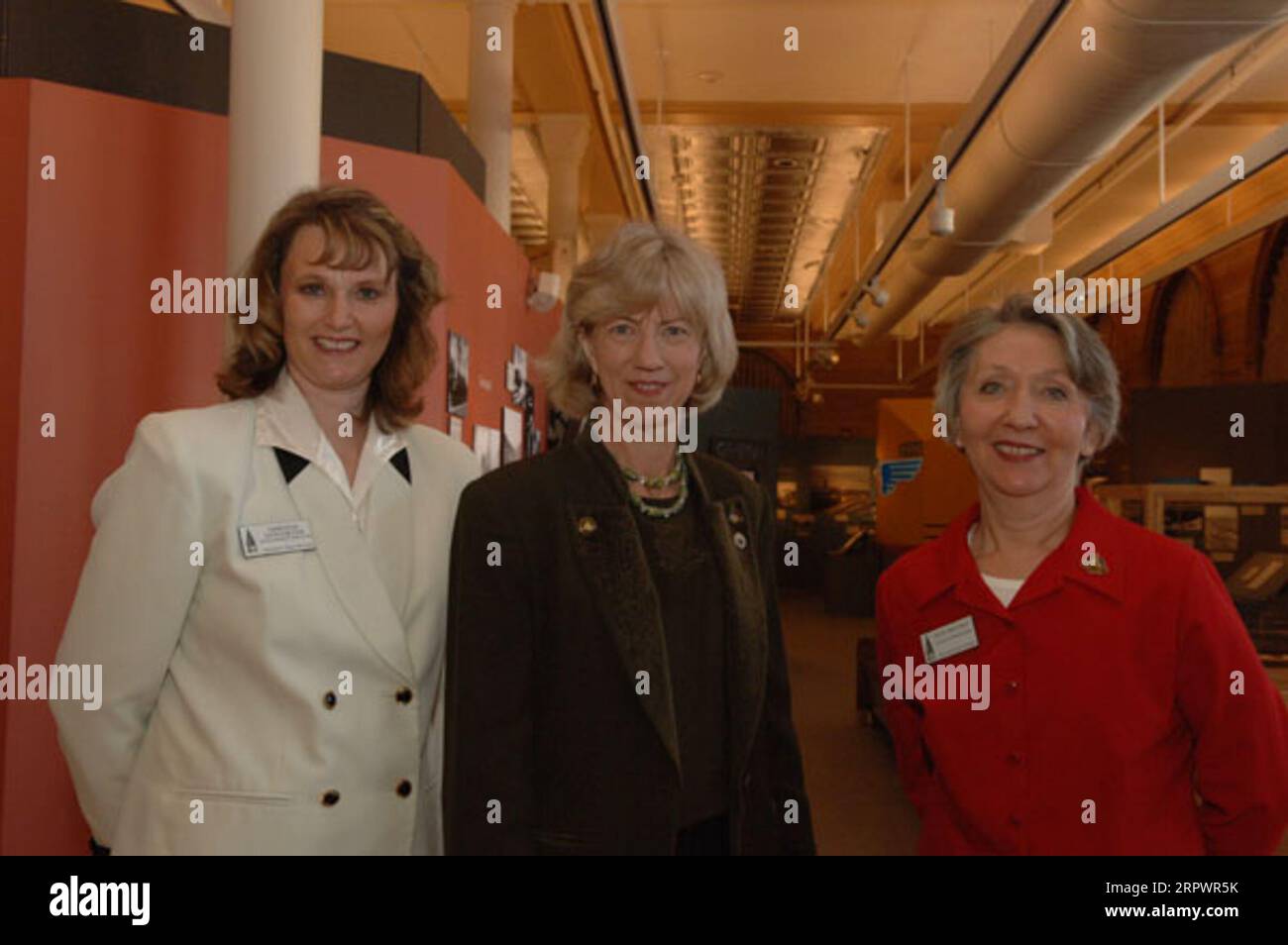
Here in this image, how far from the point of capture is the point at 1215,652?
1.65m

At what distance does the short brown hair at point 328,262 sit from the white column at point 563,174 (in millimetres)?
7291

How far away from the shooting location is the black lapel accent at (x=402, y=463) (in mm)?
1803

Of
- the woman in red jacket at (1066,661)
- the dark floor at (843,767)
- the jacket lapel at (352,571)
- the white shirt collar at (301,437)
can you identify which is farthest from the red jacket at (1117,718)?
the dark floor at (843,767)

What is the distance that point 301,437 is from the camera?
1707 millimetres

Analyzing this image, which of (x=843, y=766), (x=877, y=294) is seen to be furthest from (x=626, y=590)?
(x=877, y=294)

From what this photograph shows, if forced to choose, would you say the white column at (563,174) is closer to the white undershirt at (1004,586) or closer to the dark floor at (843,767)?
the dark floor at (843,767)

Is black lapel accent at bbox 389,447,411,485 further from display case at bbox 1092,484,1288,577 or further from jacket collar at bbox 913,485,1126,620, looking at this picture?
display case at bbox 1092,484,1288,577

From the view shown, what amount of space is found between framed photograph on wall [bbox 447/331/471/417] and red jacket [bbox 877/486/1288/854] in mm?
3227

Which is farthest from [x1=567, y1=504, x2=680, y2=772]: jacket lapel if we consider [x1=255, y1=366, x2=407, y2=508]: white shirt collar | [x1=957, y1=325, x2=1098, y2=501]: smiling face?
[x1=957, y1=325, x2=1098, y2=501]: smiling face

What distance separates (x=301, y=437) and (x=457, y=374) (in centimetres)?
309

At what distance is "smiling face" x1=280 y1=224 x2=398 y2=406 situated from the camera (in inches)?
68.0
